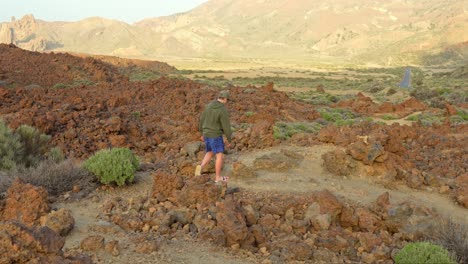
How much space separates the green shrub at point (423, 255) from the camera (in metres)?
5.15

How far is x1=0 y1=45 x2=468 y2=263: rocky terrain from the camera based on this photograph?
5273mm

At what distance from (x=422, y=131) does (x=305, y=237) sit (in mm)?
10108

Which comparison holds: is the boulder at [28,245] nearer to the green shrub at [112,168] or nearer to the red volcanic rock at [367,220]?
the green shrub at [112,168]

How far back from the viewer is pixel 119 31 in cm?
13200

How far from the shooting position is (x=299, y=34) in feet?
471

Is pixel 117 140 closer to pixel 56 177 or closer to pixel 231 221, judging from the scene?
pixel 56 177

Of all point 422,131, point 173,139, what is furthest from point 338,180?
point 422,131

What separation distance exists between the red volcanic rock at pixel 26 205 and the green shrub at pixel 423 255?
14.6ft

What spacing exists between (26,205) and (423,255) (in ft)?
16.0

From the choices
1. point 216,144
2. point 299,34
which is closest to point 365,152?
point 216,144

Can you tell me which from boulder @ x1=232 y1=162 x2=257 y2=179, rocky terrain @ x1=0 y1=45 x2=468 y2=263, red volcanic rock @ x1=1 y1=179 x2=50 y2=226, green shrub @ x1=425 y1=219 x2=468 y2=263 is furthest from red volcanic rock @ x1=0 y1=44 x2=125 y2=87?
green shrub @ x1=425 y1=219 x2=468 y2=263

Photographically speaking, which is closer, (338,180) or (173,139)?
(338,180)

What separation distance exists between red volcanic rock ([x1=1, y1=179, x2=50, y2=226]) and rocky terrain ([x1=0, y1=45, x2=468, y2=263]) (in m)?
0.01

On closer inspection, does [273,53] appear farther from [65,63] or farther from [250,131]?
[250,131]
